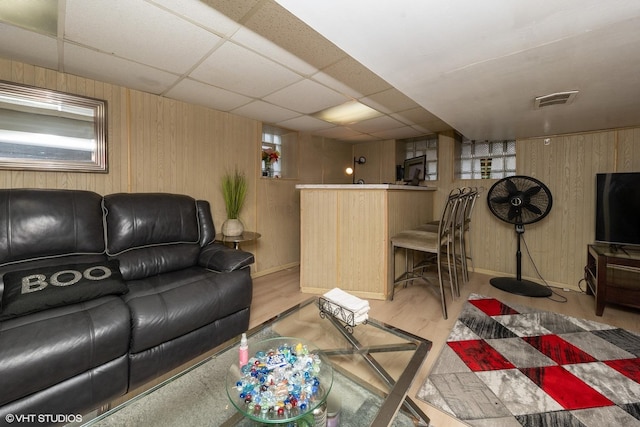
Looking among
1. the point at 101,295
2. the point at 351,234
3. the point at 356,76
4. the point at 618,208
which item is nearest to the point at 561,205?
the point at 618,208

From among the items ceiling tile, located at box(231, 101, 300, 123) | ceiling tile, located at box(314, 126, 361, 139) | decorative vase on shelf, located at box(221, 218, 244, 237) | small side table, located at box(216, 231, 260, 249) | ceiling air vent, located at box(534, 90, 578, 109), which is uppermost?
ceiling tile, located at box(314, 126, 361, 139)

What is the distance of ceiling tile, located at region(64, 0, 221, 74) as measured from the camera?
1.35 meters

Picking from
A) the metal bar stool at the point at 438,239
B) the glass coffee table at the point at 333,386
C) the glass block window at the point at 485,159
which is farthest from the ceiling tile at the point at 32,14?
the glass block window at the point at 485,159

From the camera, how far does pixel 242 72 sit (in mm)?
2023

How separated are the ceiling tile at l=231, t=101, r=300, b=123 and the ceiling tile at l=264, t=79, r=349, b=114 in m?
0.14

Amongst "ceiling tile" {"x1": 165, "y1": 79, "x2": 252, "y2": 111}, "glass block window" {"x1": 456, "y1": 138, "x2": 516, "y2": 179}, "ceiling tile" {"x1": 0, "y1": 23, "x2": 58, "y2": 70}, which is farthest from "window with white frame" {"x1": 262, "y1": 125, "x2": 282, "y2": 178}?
"glass block window" {"x1": 456, "y1": 138, "x2": 516, "y2": 179}

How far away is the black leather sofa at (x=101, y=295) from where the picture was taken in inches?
43.9

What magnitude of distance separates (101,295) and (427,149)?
4.38 m

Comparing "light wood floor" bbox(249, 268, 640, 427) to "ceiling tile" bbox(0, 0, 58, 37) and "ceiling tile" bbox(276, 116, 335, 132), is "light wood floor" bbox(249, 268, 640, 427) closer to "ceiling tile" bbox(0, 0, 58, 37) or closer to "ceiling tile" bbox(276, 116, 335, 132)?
"ceiling tile" bbox(276, 116, 335, 132)

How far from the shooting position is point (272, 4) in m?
1.29

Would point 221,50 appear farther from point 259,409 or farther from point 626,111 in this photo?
point 626,111

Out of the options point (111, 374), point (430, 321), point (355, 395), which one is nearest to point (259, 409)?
point (355, 395)

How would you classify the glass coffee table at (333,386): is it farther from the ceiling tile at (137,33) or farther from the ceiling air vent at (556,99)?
the ceiling air vent at (556,99)

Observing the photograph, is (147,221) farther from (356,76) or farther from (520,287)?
(520,287)
